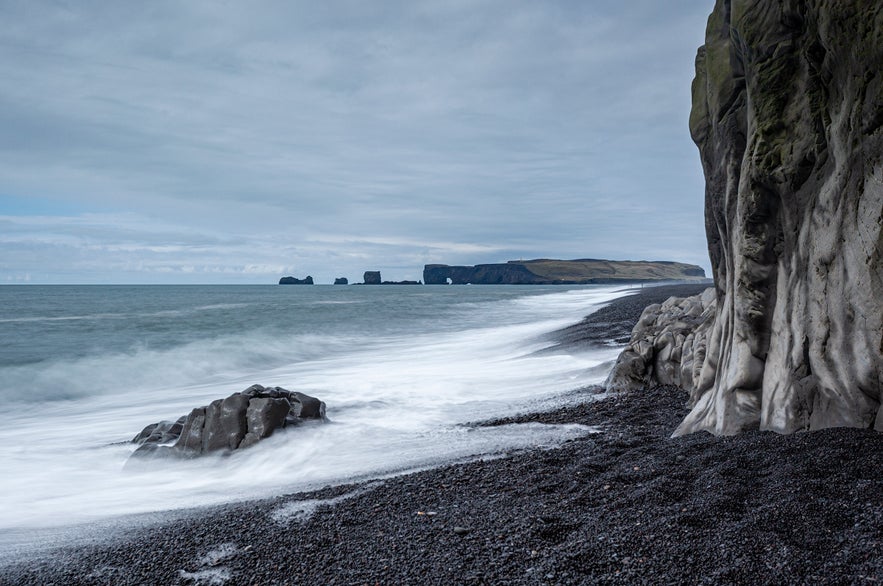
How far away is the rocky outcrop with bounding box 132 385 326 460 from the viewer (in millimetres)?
7027

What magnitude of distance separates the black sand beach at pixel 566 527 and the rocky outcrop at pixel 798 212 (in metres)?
0.39

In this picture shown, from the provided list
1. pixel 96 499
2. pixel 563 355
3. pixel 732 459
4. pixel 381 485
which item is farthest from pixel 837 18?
pixel 563 355

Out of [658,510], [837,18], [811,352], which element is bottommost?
[658,510]

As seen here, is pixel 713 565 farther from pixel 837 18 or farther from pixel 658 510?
pixel 837 18

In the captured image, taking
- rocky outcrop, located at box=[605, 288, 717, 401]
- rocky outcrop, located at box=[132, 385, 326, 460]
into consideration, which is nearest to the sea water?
rocky outcrop, located at box=[132, 385, 326, 460]

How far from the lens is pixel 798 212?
13.9ft

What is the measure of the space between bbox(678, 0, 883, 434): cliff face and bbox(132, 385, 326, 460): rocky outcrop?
15.5 ft

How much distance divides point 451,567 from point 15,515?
4.76 meters

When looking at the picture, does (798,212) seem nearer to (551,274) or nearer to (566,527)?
(566,527)

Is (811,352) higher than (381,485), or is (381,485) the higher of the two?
(811,352)

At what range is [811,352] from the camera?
4.02 meters

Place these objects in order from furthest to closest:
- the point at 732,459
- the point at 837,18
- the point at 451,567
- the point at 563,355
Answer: the point at 563,355 → the point at 732,459 → the point at 837,18 → the point at 451,567

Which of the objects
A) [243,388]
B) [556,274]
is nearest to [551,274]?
[556,274]

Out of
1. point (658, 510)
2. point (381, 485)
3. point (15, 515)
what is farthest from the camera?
point (15, 515)
